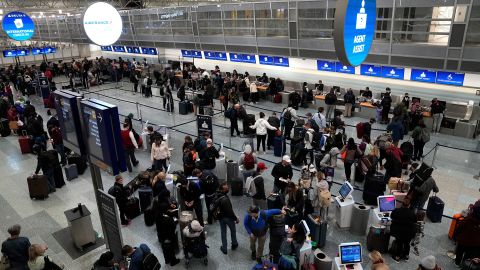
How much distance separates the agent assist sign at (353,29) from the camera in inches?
189

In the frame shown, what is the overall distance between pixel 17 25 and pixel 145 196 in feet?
43.0

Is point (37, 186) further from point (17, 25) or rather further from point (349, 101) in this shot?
point (349, 101)

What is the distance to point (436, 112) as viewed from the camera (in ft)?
45.9

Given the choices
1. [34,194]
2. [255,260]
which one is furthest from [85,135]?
[34,194]

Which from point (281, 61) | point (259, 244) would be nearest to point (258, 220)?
point (259, 244)

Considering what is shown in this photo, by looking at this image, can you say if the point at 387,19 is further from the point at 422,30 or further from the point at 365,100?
the point at 365,100

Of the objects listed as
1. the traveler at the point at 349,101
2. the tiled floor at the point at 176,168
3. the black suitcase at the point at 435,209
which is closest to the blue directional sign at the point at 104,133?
the tiled floor at the point at 176,168

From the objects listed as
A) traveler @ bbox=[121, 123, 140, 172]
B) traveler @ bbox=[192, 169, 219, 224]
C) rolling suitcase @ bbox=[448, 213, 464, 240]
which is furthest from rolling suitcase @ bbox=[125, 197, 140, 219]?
rolling suitcase @ bbox=[448, 213, 464, 240]

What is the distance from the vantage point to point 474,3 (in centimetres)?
1082

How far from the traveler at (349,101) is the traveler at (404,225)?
406 inches

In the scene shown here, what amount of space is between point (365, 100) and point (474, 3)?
6.49m

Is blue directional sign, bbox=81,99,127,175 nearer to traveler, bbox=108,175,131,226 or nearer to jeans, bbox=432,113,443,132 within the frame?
traveler, bbox=108,175,131,226

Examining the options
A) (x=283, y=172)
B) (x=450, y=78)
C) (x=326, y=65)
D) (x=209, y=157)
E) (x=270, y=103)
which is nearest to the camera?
(x=283, y=172)

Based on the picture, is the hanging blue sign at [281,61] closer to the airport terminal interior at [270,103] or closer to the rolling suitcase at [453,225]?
the airport terminal interior at [270,103]
